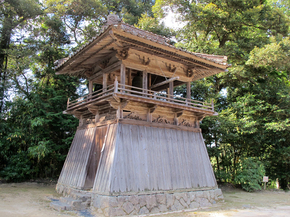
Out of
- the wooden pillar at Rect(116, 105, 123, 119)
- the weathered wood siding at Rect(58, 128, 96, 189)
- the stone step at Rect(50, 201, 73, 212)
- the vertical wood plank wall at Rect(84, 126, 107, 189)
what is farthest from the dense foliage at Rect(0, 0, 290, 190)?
the wooden pillar at Rect(116, 105, 123, 119)

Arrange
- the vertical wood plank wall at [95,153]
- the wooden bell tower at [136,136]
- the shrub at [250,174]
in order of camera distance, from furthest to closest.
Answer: the shrub at [250,174] < the vertical wood plank wall at [95,153] < the wooden bell tower at [136,136]

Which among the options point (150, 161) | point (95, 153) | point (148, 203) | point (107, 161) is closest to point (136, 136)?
point (150, 161)

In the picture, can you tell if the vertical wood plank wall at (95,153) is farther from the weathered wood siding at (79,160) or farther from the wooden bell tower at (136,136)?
the weathered wood siding at (79,160)

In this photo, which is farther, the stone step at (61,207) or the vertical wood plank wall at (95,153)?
the vertical wood plank wall at (95,153)

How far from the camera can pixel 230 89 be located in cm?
2216

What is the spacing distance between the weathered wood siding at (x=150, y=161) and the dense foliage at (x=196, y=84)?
7.05 metres

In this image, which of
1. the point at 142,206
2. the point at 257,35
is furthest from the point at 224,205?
the point at 257,35

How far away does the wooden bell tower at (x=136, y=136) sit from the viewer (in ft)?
31.2

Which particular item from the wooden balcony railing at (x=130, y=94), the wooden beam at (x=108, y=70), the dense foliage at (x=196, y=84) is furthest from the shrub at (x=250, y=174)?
the wooden beam at (x=108, y=70)

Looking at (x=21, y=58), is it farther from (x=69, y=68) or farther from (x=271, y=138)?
(x=271, y=138)

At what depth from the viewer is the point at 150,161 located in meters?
10.6

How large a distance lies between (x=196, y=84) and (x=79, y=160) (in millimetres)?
11718

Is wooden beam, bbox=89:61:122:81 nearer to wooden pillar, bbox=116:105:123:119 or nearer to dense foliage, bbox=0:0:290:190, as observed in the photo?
wooden pillar, bbox=116:105:123:119

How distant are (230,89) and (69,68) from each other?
1542cm
